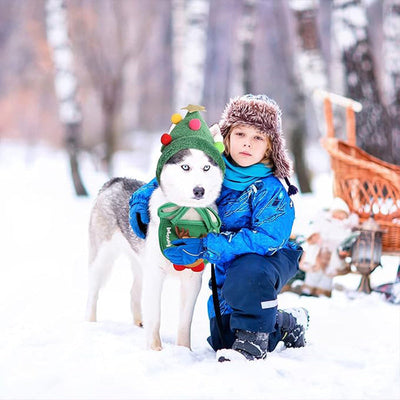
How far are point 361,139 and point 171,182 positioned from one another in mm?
3617

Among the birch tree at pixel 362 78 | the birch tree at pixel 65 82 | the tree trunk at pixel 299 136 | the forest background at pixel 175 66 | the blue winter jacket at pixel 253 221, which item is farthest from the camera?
the birch tree at pixel 65 82

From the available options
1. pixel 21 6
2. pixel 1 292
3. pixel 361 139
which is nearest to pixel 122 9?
pixel 21 6

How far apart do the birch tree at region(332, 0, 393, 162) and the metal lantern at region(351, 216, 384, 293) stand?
1.92 meters

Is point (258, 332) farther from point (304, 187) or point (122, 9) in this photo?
point (122, 9)

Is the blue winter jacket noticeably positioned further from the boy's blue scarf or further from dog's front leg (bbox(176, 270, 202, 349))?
dog's front leg (bbox(176, 270, 202, 349))

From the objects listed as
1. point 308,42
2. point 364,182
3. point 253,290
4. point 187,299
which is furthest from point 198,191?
point 308,42

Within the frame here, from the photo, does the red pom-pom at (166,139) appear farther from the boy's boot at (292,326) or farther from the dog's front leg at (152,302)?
the boy's boot at (292,326)

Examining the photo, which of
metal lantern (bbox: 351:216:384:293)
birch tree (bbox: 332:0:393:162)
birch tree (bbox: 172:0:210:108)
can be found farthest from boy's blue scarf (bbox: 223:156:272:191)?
birch tree (bbox: 172:0:210:108)

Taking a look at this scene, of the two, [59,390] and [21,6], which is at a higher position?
[21,6]

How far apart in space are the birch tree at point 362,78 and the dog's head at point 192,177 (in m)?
3.52

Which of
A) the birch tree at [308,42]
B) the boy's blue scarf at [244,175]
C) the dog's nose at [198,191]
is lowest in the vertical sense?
the dog's nose at [198,191]

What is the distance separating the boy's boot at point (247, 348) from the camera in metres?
2.10

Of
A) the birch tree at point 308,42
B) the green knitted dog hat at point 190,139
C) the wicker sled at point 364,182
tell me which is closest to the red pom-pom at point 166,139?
the green knitted dog hat at point 190,139

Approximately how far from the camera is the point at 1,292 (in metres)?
3.46
